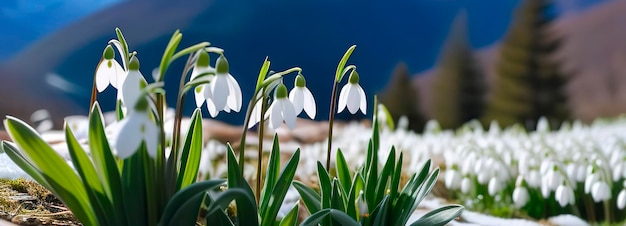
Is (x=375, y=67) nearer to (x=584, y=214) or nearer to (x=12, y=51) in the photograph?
(x=12, y=51)

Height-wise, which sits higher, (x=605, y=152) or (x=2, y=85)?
(x=2, y=85)

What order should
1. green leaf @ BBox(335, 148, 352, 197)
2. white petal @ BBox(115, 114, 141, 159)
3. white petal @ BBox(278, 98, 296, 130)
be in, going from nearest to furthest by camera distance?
white petal @ BBox(115, 114, 141, 159) < white petal @ BBox(278, 98, 296, 130) < green leaf @ BBox(335, 148, 352, 197)

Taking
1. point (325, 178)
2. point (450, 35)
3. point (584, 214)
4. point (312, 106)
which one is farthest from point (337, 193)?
point (450, 35)

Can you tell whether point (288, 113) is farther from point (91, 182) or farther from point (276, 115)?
point (91, 182)

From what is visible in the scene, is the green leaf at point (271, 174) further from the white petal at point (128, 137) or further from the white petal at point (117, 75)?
the white petal at point (128, 137)

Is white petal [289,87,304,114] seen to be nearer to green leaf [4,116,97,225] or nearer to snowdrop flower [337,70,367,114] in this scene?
snowdrop flower [337,70,367,114]

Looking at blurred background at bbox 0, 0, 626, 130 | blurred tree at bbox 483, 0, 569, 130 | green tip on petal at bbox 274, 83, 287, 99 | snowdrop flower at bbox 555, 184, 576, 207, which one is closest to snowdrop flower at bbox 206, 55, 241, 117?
green tip on petal at bbox 274, 83, 287, 99

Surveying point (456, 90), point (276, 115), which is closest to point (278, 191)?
point (276, 115)
